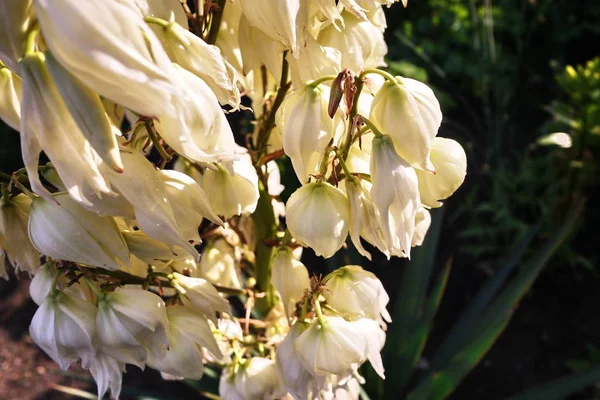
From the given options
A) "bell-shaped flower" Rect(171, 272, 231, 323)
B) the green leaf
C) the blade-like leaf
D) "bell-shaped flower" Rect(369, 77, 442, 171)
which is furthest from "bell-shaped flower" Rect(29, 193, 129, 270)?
the green leaf

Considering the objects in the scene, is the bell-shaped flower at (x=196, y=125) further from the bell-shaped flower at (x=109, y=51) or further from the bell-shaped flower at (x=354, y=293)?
the bell-shaped flower at (x=354, y=293)

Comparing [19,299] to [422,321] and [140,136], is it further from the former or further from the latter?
[140,136]

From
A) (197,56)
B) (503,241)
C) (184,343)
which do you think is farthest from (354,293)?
(503,241)

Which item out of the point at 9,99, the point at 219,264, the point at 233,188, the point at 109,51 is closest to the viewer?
the point at 109,51

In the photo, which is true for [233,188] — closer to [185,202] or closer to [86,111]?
[185,202]

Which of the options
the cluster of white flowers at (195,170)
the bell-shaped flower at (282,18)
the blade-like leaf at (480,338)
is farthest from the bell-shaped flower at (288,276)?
the blade-like leaf at (480,338)
